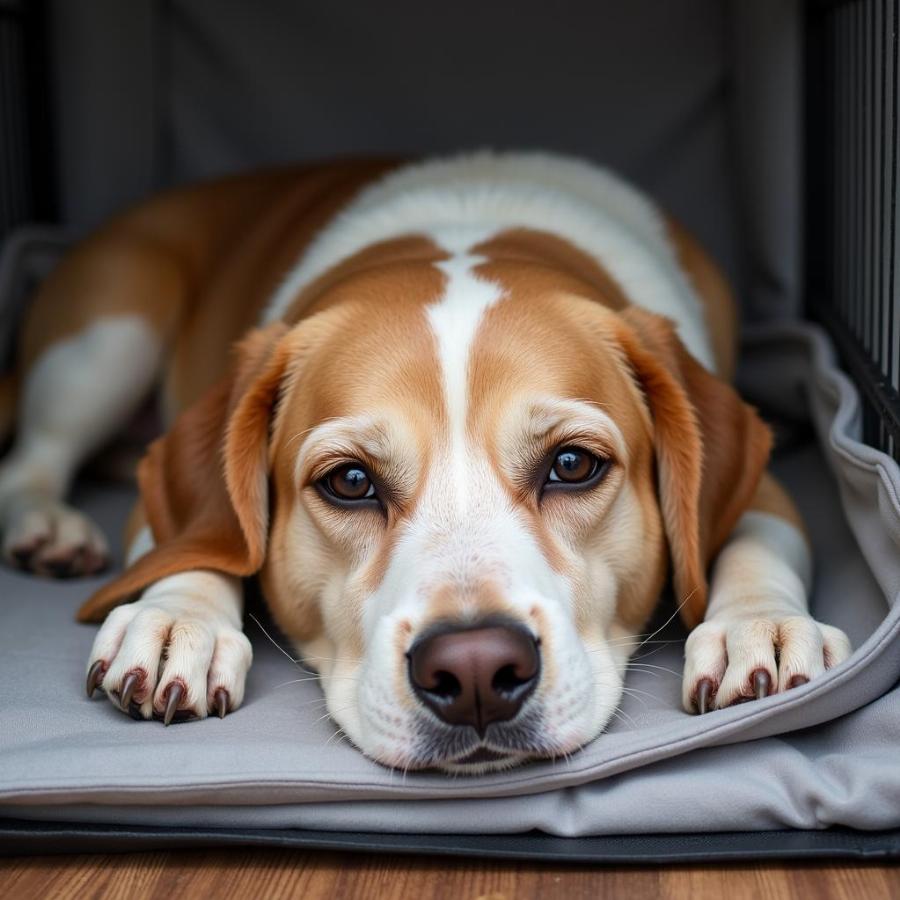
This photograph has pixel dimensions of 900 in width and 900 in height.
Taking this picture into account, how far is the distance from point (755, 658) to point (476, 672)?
59cm

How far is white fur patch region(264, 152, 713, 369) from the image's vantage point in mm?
3439

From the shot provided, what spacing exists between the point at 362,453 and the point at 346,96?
2.72 m

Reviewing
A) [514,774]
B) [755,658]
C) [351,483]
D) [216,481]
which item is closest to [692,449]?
[755,658]

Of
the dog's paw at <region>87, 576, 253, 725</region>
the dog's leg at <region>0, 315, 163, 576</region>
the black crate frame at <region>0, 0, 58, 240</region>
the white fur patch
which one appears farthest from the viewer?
the black crate frame at <region>0, 0, 58, 240</region>

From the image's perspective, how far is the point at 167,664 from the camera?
247cm

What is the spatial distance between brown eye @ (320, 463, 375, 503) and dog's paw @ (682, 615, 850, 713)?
0.70m

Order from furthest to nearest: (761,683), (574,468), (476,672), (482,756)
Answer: (574,468) → (761,683) → (482,756) → (476,672)

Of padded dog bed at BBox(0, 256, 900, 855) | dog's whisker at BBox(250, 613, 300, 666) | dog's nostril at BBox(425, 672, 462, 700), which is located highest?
dog's nostril at BBox(425, 672, 462, 700)

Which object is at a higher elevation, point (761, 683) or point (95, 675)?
point (761, 683)

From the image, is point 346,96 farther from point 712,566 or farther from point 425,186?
point 712,566

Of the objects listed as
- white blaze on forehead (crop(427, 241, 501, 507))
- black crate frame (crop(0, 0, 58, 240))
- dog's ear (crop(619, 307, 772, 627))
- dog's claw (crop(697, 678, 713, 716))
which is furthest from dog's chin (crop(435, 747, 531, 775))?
black crate frame (crop(0, 0, 58, 240))

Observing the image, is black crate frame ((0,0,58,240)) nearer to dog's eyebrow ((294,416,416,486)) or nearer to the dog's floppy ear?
the dog's floppy ear

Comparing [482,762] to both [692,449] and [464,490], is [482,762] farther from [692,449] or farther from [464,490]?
[692,449]

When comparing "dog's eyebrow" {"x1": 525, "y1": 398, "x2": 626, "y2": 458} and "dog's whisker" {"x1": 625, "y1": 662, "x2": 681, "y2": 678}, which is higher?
"dog's eyebrow" {"x1": 525, "y1": 398, "x2": 626, "y2": 458}
